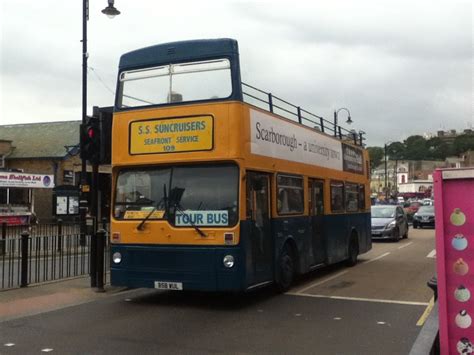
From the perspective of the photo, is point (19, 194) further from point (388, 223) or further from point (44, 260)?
point (44, 260)

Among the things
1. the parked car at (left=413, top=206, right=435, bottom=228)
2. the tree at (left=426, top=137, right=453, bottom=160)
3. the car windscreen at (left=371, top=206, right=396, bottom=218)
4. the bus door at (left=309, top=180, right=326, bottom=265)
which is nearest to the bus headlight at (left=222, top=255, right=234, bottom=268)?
the bus door at (left=309, top=180, right=326, bottom=265)

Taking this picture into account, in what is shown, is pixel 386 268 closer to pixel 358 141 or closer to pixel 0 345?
pixel 358 141

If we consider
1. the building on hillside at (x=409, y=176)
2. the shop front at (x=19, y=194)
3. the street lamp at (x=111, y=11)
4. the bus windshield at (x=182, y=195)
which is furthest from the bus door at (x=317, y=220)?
the building on hillside at (x=409, y=176)

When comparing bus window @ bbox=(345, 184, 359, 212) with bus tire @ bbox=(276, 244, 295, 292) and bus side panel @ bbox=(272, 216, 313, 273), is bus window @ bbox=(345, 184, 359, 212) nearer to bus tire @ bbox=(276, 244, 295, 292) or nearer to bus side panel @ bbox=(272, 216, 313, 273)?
bus side panel @ bbox=(272, 216, 313, 273)

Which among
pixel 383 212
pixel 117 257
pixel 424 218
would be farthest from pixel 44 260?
pixel 424 218

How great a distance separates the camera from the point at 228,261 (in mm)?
8484

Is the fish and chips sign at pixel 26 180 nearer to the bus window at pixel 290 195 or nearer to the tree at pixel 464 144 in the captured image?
the bus window at pixel 290 195

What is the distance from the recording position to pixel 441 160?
119m

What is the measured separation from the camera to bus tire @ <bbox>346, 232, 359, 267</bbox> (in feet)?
48.7

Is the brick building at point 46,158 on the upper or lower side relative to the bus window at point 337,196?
upper

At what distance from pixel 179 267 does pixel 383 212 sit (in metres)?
19.1

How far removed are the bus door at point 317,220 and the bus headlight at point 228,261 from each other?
151 inches

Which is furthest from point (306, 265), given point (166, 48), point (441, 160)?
point (441, 160)

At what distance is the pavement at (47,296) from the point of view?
8727 millimetres
